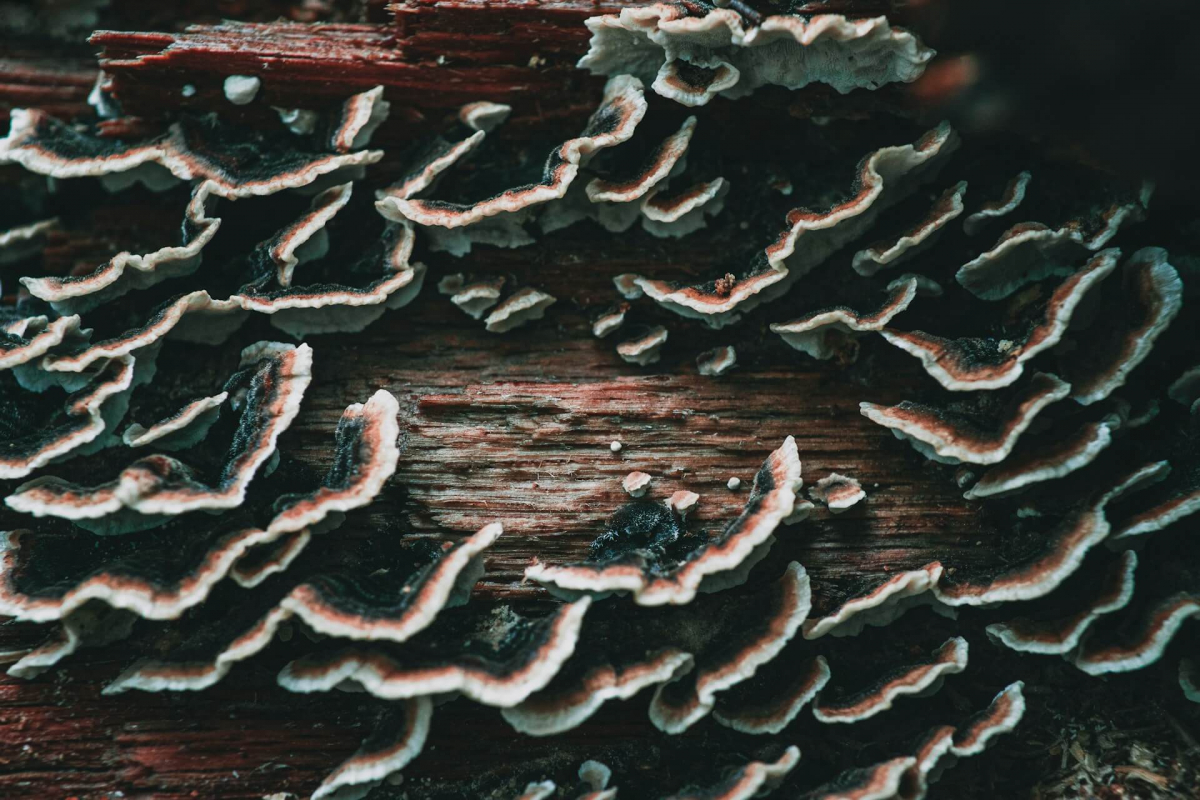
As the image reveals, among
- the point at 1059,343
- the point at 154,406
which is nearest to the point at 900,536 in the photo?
the point at 1059,343

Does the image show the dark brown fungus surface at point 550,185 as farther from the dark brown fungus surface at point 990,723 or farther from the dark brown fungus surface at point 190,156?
the dark brown fungus surface at point 990,723

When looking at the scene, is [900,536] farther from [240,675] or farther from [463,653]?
[240,675]

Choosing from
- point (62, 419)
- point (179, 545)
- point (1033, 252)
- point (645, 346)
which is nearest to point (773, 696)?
point (645, 346)

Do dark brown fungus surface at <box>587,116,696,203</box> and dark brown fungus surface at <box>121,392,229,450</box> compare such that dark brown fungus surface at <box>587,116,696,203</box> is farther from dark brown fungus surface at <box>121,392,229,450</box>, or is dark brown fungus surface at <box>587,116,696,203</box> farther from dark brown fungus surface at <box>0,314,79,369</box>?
dark brown fungus surface at <box>0,314,79,369</box>

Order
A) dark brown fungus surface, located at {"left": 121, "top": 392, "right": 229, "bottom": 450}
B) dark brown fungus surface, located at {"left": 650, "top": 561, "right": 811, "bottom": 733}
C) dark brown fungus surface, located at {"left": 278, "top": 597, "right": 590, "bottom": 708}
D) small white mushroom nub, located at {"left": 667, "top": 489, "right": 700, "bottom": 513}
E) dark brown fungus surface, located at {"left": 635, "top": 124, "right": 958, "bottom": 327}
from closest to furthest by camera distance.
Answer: dark brown fungus surface, located at {"left": 278, "top": 597, "right": 590, "bottom": 708}, dark brown fungus surface, located at {"left": 650, "top": 561, "right": 811, "bottom": 733}, dark brown fungus surface, located at {"left": 121, "top": 392, "right": 229, "bottom": 450}, dark brown fungus surface, located at {"left": 635, "top": 124, "right": 958, "bottom": 327}, small white mushroom nub, located at {"left": 667, "top": 489, "right": 700, "bottom": 513}

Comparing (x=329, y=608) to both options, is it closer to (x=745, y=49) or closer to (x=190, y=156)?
(x=190, y=156)

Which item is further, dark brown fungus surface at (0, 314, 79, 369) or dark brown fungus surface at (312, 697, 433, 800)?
dark brown fungus surface at (0, 314, 79, 369)

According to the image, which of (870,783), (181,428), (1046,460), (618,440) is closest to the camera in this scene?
(870,783)

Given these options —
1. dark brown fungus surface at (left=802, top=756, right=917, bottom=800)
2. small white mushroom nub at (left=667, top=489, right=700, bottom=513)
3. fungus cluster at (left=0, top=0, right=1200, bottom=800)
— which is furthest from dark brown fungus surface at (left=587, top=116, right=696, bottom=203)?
dark brown fungus surface at (left=802, top=756, right=917, bottom=800)

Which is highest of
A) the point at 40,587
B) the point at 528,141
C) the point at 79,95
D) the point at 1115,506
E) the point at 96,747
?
the point at 528,141
